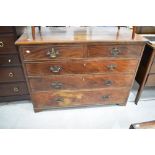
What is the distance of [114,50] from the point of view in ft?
4.59

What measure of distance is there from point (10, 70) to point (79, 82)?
71 cm

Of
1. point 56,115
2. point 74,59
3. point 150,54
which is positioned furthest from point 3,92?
point 150,54

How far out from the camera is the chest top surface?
4.22ft

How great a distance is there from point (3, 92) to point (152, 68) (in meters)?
1.64

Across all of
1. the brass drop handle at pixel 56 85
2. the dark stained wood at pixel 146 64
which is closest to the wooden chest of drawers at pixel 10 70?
the brass drop handle at pixel 56 85

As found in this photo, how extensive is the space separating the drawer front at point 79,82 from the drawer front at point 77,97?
7 cm

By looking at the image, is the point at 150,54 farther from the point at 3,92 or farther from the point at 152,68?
the point at 3,92

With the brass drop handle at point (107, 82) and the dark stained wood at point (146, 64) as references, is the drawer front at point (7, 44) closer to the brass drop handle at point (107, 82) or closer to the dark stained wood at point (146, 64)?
the brass drop handle at point (107, 82)

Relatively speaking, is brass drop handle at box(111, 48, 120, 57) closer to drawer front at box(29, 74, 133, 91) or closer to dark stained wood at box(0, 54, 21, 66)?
drawer front at box(29, 74, 133, 91)

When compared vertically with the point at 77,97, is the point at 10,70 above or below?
above

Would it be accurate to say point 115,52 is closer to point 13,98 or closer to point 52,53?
point 52,53

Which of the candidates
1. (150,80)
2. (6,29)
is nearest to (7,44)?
(6,29)

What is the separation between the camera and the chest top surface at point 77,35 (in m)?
1.29
